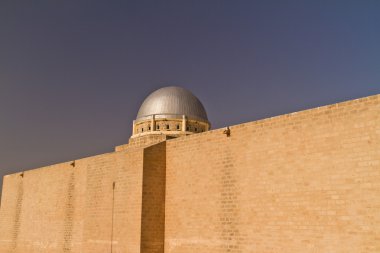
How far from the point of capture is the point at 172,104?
71.5 feet

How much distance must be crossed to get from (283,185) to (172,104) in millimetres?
11696

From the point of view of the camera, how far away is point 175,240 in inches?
Result: 530

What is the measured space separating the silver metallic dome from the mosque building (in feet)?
16.2

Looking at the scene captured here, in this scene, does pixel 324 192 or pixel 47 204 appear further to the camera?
pixel 47 204

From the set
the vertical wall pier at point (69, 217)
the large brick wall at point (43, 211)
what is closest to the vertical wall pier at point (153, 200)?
the large brick wall at point (43, 211)

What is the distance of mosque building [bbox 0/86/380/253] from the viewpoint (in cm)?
937

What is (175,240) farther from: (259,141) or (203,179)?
(259,141)

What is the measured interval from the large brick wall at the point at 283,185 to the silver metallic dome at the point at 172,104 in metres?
7.67

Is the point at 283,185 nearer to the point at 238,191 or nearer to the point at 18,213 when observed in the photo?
the point at 238,191

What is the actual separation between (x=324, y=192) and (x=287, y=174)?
1.09 meters

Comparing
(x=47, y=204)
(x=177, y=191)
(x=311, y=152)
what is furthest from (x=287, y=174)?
(x=47, y=204)

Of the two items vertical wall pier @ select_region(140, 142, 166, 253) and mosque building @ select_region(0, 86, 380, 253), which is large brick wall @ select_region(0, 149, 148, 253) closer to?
mosque building @ select_region(0, 86, 380, 253)

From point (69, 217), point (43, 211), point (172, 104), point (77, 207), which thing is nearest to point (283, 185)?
point (77, 207)

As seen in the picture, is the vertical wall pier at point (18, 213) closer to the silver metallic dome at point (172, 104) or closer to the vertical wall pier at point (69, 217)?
the vertical wall pier at point (69, 217)
